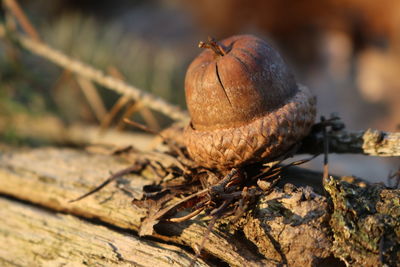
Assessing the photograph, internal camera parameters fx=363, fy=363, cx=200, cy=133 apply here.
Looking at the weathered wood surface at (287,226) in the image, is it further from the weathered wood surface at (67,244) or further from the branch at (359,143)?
the branch at (359,143)

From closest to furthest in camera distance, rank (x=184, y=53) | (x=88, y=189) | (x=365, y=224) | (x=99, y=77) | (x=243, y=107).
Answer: (x=365, y=224), (x=243, y=107), (x=88, y=189), (x=99, y=77), (x=184, y=53)

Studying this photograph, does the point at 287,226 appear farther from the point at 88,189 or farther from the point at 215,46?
the point at 88,189

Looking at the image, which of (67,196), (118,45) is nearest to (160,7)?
(118,45)

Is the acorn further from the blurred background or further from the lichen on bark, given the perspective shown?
the blurred background

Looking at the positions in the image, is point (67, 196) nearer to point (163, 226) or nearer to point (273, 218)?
point (163, 226)

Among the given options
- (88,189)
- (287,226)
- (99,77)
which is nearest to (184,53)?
(99,77)
